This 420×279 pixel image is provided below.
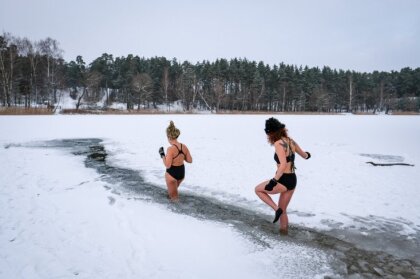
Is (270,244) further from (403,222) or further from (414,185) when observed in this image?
(414,185)

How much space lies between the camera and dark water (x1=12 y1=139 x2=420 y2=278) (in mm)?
3627

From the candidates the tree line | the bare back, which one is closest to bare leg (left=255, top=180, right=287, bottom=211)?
the bare back

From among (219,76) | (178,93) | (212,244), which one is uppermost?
(219,76)

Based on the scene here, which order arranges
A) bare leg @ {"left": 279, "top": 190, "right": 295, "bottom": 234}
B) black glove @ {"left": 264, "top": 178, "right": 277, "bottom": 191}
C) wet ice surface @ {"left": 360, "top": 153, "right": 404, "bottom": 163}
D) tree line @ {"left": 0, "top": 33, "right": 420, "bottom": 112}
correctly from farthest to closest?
tree line @ {"left": 0, "top": 33, "right": 420, "bottom": 112}, wet ice surface @ {"left": 360, "top": 153, "right": 404, "bottom": 163}, bare leg @ {"left": 279, "top": 190, "right": 295, "bottom": 234}, black glove @ {"left": 264, "top": 178, "right": 277, "bottom": 191}

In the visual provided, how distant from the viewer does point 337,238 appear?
4.46 meters

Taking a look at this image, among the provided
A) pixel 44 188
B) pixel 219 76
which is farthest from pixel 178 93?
pixel 44 188

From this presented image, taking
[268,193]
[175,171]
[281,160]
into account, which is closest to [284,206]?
[268,193]

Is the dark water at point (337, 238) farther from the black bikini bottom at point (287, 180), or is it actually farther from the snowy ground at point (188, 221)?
the black bikini bottom at point (287, 180)

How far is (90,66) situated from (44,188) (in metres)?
84.1

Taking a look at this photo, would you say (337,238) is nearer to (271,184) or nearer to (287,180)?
(287,180)

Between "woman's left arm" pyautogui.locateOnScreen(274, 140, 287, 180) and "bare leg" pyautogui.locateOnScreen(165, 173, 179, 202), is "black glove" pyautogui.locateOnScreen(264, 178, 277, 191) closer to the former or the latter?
"woman's left arm" pyautogui.locateOnScreen(274, 140, 287, 180)

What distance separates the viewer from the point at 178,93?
72.6 meters

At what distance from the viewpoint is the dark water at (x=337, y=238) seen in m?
3.63

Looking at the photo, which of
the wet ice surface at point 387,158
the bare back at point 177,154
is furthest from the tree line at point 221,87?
the bare back at point 177,154
